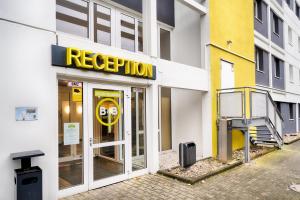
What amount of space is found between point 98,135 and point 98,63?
1740mm

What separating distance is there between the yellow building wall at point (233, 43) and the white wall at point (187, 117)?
60 centimetres

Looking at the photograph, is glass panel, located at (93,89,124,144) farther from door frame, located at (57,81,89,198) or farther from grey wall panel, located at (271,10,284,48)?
grey wall panel, located at (271,10,284,48)

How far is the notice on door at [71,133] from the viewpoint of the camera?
16.0ft

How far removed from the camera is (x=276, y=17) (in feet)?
54.7

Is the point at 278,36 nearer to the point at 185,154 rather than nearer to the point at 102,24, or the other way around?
the point at 185,154

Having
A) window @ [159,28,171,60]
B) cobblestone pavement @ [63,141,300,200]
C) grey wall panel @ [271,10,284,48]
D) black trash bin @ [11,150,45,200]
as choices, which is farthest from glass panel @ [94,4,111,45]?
grey wall panel @ [271,10,284,48]

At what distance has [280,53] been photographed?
1670 cm

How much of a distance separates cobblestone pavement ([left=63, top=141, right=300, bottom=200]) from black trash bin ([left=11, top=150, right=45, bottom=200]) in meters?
1.11

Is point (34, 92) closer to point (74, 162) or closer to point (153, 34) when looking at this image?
point (74, 162)

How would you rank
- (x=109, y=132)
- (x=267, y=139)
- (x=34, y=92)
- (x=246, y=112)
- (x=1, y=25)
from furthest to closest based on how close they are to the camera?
(x=267, y=139) < (x=246, y=112) < (x=109, y=132) < (x=34, y=92) < (x=1, y=25)

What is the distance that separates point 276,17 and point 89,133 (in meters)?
17.4

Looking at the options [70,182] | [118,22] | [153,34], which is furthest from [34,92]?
[118,22]

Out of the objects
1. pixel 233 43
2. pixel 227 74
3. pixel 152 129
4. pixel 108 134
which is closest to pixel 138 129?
pixel 152 129

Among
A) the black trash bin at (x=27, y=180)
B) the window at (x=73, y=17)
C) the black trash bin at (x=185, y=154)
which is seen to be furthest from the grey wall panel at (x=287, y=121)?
the black trash bin at (x=27, y=180)
